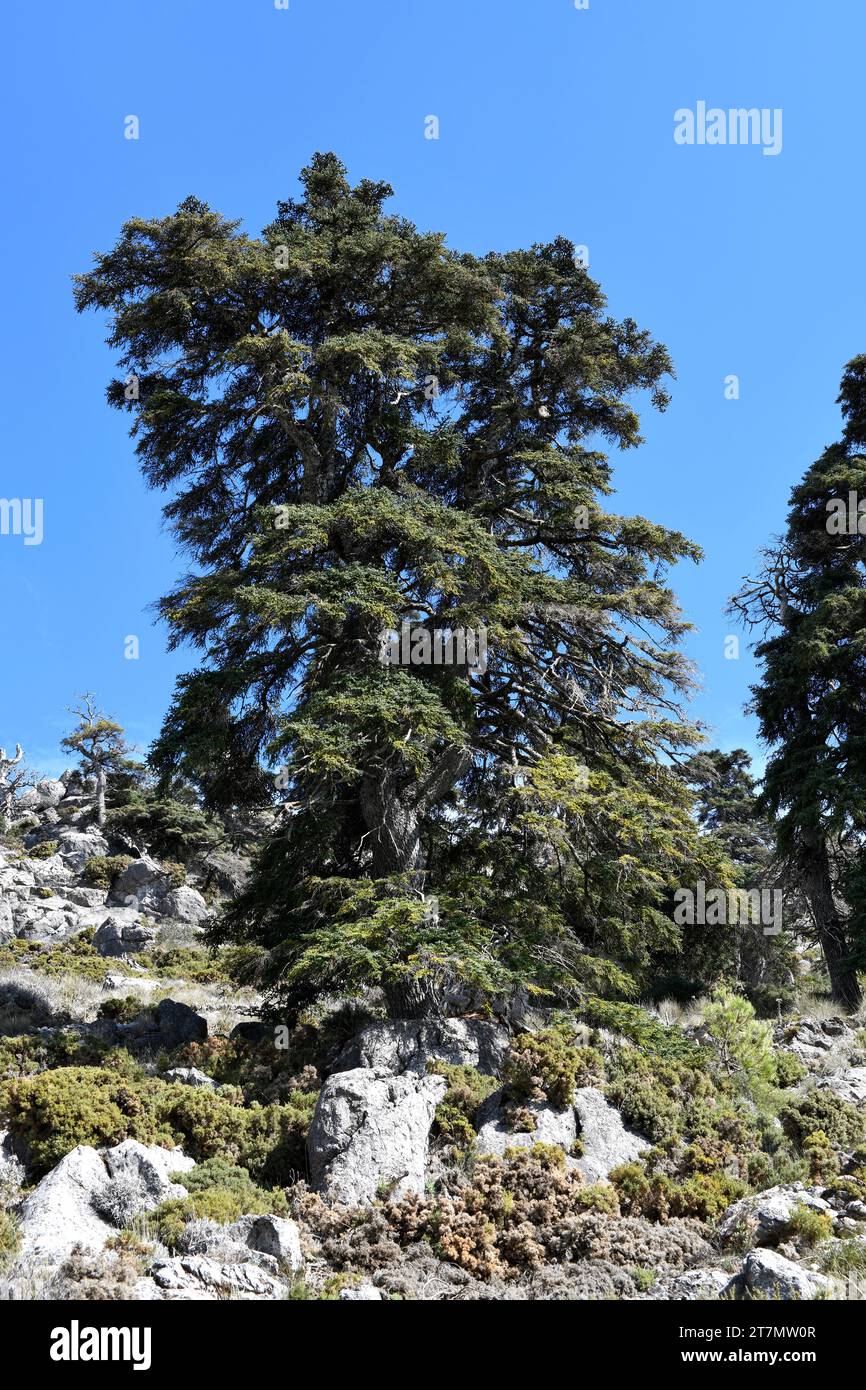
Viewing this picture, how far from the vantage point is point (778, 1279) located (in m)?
6.01

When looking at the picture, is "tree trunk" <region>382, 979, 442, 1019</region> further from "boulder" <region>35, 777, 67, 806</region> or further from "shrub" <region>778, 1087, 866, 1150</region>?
Answer: "boulder" <region>35, 777, 67, 806</region>

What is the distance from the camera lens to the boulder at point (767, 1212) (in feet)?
23.9

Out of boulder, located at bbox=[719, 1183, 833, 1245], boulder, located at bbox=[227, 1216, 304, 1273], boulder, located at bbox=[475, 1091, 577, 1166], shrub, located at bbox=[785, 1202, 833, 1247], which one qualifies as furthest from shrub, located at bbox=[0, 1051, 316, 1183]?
shrub, located at bbox=[785, 1202, 833, 1247]

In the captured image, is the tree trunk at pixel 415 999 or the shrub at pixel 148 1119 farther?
the tree trunk at pixel 415 999

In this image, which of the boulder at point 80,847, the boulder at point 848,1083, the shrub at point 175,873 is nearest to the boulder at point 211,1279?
the boulder at point 848,1083

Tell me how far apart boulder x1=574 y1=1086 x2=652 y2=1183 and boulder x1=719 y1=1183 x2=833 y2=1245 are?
1.31m

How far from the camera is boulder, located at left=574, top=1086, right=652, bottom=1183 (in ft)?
30.4

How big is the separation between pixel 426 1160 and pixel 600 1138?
1.86m

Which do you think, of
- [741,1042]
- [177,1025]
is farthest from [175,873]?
[741,1042]

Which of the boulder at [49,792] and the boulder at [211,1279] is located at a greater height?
the boulder at [49,792]

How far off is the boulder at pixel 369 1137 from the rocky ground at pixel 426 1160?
23 millimetres

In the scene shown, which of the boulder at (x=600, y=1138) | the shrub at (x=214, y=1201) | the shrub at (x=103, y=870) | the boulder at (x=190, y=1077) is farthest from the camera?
the shrub at (x=103, y=870)

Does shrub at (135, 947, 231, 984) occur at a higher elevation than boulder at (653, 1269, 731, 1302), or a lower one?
higher

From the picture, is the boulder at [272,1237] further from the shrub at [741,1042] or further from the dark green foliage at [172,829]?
the dark green foliage at [172,829]
